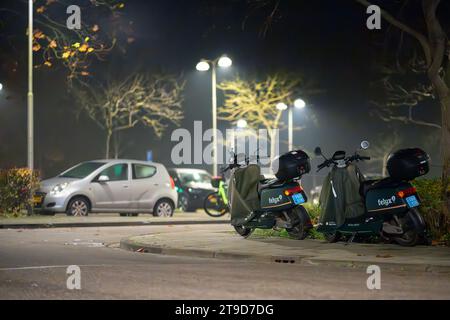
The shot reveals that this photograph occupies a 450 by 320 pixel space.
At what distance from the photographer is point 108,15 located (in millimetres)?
25781

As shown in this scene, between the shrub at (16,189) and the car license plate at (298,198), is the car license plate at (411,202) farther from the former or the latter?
the shrub at (16,189)

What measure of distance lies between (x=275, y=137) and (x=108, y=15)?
25779mm

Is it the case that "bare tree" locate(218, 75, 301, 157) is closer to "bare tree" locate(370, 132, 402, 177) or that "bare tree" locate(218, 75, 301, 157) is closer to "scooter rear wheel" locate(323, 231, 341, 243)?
"bare tree" locate(370, 132, 402, 177)

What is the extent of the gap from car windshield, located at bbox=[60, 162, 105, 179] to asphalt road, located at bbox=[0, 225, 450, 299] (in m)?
10.1

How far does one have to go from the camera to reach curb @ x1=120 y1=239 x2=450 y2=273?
11.8 m

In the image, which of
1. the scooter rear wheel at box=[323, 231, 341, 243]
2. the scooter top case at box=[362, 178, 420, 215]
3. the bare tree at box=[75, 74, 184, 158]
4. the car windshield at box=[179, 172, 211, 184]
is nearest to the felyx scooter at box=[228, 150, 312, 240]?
the scooter rear wheel at box=[323, 231, 341, 243]

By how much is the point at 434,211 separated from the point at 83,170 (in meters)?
12.8

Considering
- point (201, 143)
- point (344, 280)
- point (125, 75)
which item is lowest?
point (344, 280)

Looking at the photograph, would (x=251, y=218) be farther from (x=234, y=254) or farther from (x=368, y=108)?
(x=368, y=108)

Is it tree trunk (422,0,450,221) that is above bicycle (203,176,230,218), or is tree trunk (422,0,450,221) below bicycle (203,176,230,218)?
above

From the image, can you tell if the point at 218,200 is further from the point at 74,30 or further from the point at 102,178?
the point at 74,30

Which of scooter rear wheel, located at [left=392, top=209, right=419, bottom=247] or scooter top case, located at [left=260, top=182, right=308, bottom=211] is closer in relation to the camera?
scooter rear wheel, located at [left=392, top=209, right=419, bottom=247]

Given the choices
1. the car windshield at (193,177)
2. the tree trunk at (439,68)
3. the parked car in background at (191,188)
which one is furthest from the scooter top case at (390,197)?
the car windshield at (193,177)
